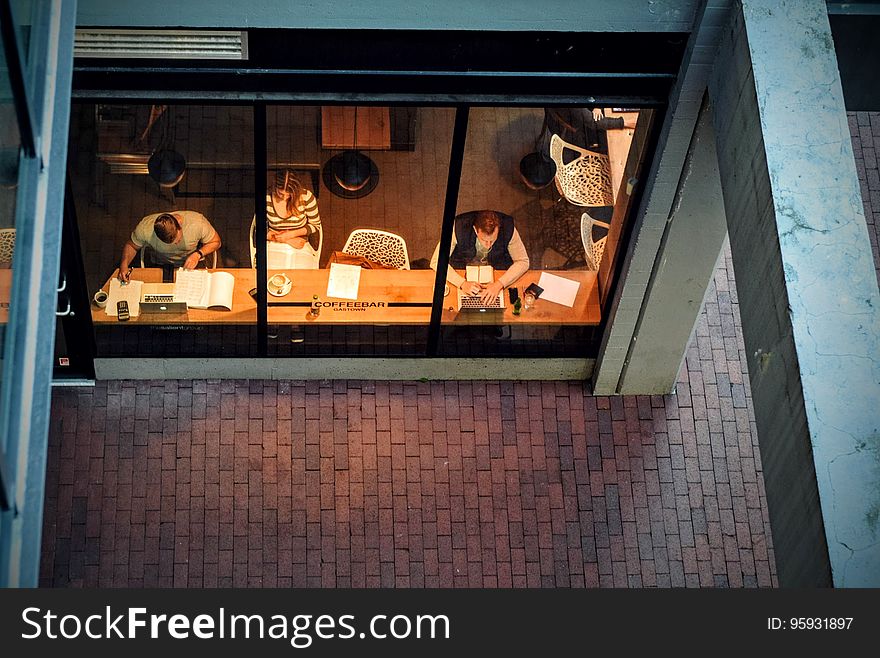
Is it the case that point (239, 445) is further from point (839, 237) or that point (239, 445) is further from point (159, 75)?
point (839, 237)

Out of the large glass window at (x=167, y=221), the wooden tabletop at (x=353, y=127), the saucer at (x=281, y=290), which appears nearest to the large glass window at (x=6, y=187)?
the large glass window at (x=167, y=221)

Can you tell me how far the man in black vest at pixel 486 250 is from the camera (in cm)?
848

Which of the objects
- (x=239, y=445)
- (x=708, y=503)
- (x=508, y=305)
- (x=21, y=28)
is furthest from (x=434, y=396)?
(x=21, y=28)

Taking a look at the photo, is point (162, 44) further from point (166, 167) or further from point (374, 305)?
point (374, 305)

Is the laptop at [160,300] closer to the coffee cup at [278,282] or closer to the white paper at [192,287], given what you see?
the white paper at [192,287]

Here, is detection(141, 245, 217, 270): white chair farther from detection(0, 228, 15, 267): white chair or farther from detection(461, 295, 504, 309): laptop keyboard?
detection(0, 228, 15, 267): white chair

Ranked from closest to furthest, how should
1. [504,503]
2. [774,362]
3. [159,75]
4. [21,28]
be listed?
1. [21,28]
2. [774,362]
3. [159,75]
4. [504,503]

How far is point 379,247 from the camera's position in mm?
8656

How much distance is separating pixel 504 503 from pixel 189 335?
295 cm

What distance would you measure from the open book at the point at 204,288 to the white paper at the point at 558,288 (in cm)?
252

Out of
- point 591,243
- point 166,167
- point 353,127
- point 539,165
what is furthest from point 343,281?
point 591,243

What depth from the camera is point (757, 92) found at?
5.79 m

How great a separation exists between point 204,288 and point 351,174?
5.54 ft

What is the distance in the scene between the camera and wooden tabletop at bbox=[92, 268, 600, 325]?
888cm
